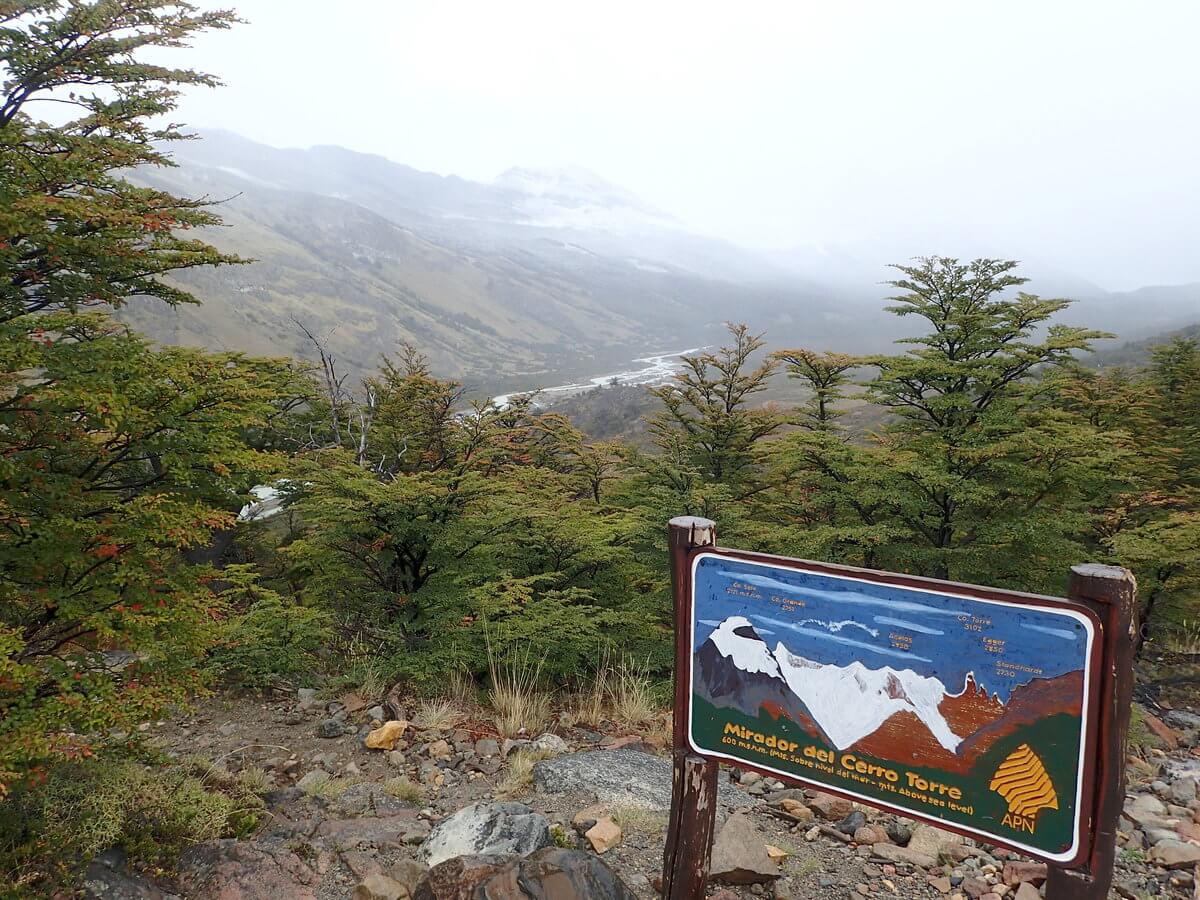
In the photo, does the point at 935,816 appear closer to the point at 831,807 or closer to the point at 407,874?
the point at 831,807

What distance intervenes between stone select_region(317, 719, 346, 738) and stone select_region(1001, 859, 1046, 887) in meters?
4.84

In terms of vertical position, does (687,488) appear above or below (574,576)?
above

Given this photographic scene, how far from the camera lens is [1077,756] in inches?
80.2

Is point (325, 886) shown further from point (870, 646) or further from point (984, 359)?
point (984, 359)

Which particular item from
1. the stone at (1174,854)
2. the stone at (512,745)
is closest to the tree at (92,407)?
the stone at (512,745)

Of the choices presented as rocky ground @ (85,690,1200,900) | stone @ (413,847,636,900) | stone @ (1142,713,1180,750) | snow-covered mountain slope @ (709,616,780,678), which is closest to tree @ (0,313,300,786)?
rocky ground @ (85,690,1200,900)

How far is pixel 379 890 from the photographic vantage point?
303 cm

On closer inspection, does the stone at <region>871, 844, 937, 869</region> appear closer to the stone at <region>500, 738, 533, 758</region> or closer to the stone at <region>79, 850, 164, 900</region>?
the stone at <region>500, 738, 533, 758</region>

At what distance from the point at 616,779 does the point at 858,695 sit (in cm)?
264

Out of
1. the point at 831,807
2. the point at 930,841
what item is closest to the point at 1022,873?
the point at 930,841

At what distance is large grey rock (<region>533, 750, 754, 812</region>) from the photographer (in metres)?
4.26

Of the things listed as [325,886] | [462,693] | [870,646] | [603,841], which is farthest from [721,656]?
[462,693]

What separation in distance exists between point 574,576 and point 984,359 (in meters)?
5.64

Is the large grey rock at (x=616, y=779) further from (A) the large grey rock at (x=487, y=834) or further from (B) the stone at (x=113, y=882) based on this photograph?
(B) the stone at (x=113, y=882)
